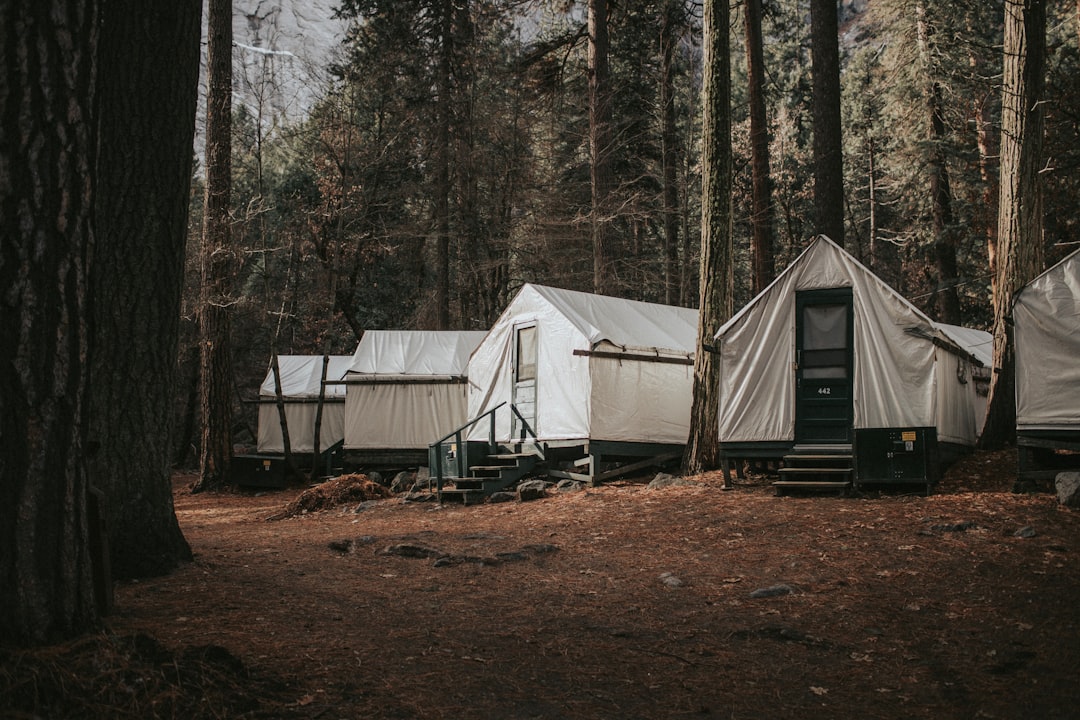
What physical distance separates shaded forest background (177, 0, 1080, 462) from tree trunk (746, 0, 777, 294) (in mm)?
1269

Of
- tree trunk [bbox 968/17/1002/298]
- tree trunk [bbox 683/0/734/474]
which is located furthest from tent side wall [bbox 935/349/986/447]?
tree trunk [bbox 968/17/1002/298]

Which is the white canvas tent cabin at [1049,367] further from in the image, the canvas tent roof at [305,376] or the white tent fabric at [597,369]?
the canvas tent roof at [305,376]

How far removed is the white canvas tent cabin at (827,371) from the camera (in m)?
9.97

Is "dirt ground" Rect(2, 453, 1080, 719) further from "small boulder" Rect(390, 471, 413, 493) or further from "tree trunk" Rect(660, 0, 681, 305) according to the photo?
"tree trunk" Rect(660, 0, 681, 305)

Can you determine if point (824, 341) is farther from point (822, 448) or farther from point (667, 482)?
point (667, 482)

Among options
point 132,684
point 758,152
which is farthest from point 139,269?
point 758,152

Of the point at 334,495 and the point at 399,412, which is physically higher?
the point at 399,412

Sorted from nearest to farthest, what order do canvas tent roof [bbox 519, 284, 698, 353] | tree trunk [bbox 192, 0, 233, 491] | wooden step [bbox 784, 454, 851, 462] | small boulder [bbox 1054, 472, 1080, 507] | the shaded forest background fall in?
1. small boulder [bbox 1054, 472, 1080, 507]
2. wooden step [bbox 784, 454, 851, 462]
3. canvas tent roof [bbox 519, 284, 698, 353]
4. tree trunk [bbox 192, 0, 233, 491]
5. the shaded forest background

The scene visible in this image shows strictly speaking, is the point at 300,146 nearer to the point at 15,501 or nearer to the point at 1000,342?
the point at 1000,342

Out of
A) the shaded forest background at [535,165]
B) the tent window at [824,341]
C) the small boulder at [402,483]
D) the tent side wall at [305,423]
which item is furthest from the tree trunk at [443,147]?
the tent window at [824,341]

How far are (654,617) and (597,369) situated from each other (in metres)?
7.58

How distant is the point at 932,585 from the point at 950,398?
5.78 metres

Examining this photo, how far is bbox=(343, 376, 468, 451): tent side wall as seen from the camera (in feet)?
60.7

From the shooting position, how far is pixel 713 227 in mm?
11516
